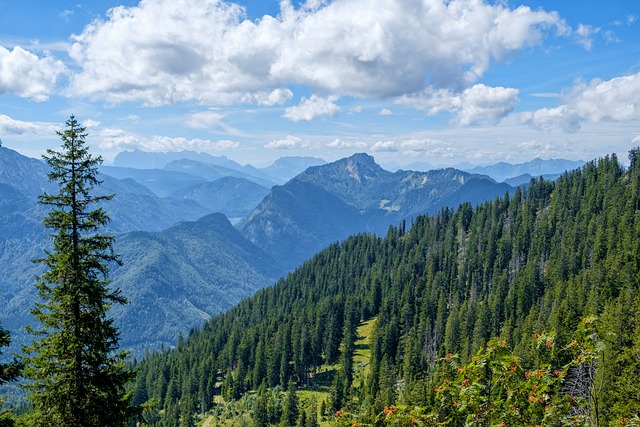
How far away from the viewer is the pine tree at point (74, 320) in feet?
68.1

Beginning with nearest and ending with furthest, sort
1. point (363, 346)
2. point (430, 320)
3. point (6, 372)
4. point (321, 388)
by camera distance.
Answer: point (6, 372), point (321, 388), point (430, 320), point (363, 346)

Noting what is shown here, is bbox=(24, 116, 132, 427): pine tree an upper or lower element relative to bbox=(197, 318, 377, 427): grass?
upper

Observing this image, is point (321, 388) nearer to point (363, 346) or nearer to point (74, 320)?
point (363, 346)

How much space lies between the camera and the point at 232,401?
137 meters

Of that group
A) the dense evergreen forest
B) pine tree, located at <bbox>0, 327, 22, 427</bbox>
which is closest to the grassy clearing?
the dense evergreen forest

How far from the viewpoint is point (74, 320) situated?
21.1 m

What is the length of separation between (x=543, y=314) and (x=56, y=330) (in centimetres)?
11634

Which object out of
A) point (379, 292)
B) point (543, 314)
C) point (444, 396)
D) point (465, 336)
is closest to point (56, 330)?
point (444, 396)

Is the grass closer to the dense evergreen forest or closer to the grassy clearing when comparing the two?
the grassy clearing

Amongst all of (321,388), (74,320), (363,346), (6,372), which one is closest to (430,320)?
(363,346)

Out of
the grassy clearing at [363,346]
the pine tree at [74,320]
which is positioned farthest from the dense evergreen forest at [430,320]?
the pine tree at [74,320]

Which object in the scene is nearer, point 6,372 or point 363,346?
point 6,372

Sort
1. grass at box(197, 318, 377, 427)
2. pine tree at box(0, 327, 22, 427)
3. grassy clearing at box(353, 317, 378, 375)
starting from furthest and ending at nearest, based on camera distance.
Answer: grassy clearing at box(353, 317, 378, 375)
grass at box(197, 318, 377, 427)
pine tree at box(0, 327, 22, 427)

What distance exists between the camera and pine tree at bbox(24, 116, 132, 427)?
20.8 metres
